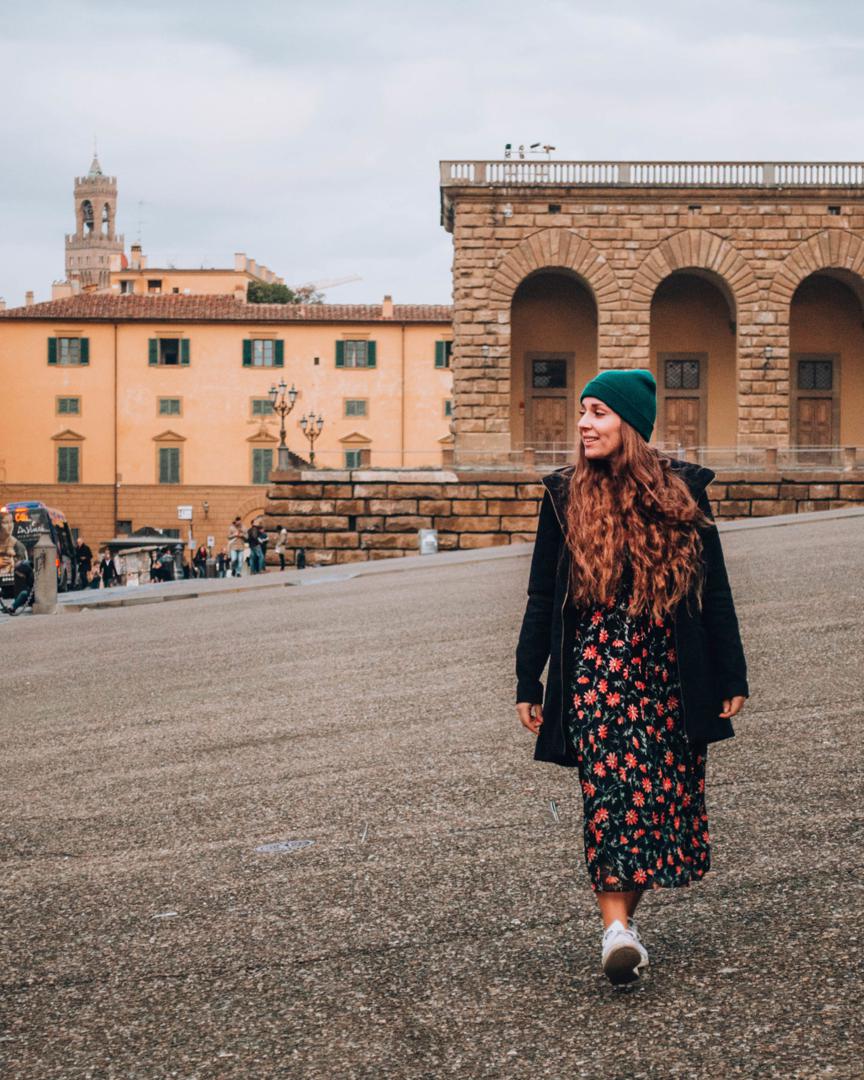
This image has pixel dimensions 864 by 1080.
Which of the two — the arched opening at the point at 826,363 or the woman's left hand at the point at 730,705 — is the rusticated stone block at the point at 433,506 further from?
the woman's left hand at the point at 730,705

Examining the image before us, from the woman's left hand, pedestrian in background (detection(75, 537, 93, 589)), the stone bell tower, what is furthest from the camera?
the stone bell tower

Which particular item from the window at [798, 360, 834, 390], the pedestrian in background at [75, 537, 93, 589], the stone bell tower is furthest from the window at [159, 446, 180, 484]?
the stone bell tower

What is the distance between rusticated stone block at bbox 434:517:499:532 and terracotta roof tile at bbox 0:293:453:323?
88.2 feet

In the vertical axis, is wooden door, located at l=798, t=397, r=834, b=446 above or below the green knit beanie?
above

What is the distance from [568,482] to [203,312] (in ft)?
185

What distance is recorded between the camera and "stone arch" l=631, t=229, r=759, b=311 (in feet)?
112

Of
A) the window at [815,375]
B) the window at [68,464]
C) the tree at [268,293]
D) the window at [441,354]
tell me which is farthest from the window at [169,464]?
the window at [815,375]

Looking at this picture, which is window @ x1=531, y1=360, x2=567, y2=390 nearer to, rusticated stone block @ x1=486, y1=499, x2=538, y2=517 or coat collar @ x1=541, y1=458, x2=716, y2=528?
rusticated stone block @ x1=486, y1=499, x2=538, y2=517

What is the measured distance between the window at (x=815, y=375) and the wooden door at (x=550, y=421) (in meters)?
6.28

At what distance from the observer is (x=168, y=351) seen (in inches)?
2317

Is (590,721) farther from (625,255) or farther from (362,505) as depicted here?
(625,255)

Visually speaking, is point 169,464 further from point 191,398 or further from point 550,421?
point 550,421

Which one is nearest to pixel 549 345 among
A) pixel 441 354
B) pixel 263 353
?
pixel 441 354

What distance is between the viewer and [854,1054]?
355 centimetres
